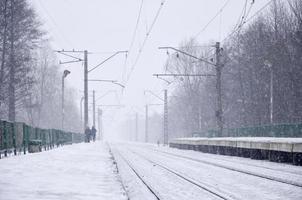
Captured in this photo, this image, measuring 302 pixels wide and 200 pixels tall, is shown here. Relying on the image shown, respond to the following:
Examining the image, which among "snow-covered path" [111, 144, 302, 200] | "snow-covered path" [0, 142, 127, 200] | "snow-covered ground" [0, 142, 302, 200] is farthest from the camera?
"snow-covered path" [111, 144, 302, 200]

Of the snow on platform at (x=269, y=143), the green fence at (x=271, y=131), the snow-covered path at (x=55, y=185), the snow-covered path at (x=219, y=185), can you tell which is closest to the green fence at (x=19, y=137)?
the snow-covered path at (x=219, y=185)

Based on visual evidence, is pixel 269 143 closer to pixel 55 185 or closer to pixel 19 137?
pixel 19 137

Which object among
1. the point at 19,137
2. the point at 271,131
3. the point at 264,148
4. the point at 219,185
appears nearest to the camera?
the point at 219,185

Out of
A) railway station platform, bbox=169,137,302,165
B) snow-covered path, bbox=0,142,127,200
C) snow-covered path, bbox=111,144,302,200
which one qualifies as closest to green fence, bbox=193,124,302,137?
railway station platform, bbox=169,137,302,165

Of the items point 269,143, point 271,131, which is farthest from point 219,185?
point 271,131

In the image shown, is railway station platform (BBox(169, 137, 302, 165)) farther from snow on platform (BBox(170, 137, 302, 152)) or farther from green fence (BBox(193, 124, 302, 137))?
green fence (BBox(193, 124, 302, 137))

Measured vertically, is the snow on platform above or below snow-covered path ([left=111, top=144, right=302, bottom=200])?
above

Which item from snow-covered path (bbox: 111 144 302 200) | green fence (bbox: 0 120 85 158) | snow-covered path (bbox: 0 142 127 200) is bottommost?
snow-covered path (bbox: 111 144 302 200)

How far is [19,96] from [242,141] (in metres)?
25.2

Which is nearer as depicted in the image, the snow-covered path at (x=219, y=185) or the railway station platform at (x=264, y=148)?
the snow-covered path at (x=219, y=185)

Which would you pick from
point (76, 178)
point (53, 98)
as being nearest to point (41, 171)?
point (76, 178)

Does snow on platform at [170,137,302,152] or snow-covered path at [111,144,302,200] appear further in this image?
snow on platform at [170,137,302,152]

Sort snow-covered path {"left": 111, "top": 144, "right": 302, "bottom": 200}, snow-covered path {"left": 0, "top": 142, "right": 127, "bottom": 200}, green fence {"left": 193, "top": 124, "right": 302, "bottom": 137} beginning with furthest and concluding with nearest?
green fence {"left": 193, "top": 124, "right": 302, "bottom": 137}
snow-covered path {"left": 111, "top": 144, "right": 302, "bottom": 200}
snow-covered path {"left": 0, "top": 142, "right": 127, "bottom": 200}

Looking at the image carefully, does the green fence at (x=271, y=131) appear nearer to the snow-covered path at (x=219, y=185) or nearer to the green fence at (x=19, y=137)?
the snow-covered path at (x=219, y=185)
